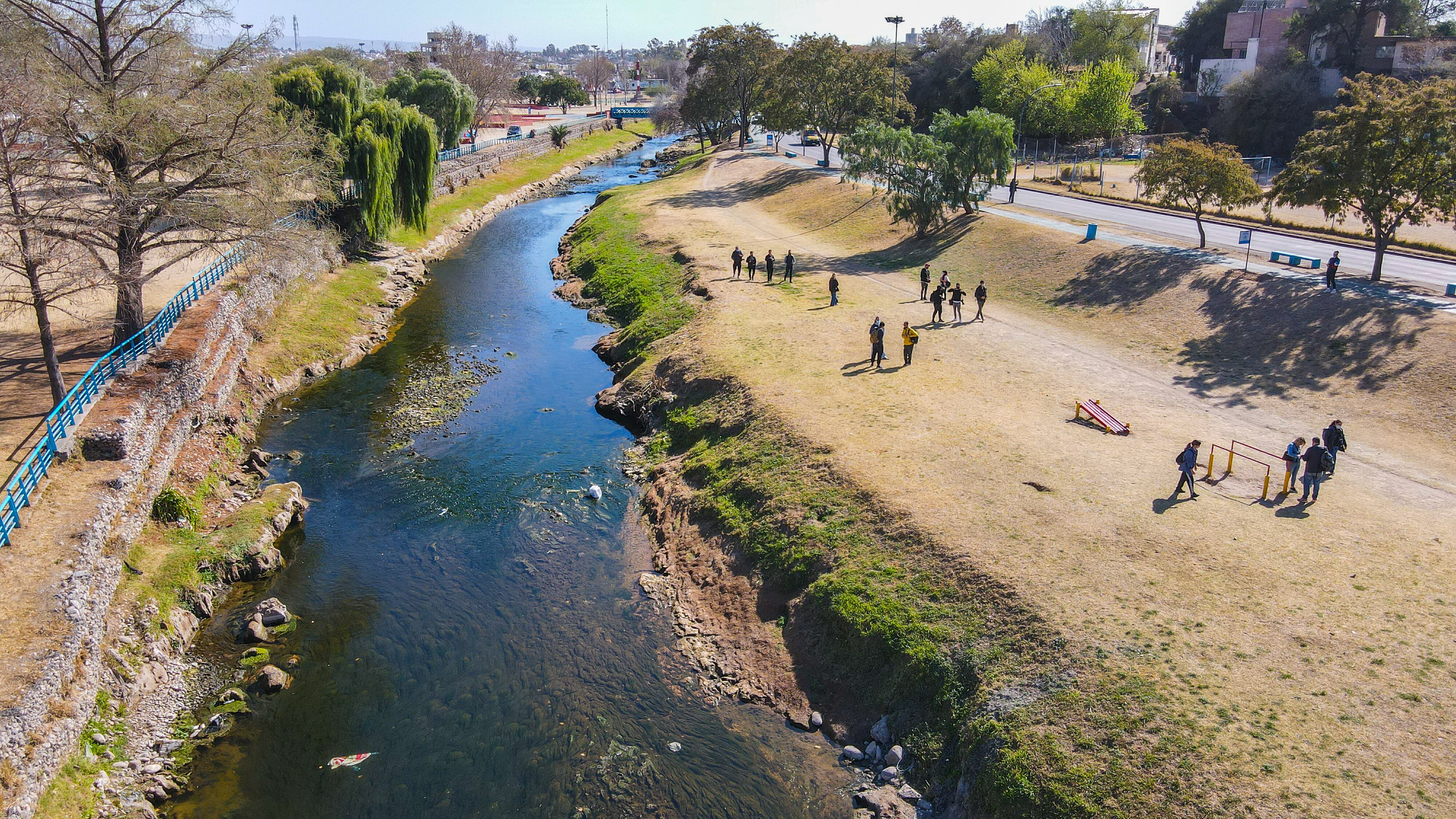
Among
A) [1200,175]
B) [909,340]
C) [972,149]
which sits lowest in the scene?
[909,340]

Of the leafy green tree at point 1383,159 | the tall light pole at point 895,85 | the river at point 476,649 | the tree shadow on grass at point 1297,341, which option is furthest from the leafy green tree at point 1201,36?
the river at point 476,649

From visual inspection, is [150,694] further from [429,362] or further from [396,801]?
[429,362]

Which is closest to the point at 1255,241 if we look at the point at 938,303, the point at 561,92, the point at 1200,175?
the point at 1200,175

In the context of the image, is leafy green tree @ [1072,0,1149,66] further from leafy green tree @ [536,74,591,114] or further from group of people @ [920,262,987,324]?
leafy green tree @ [536,74,591,114]

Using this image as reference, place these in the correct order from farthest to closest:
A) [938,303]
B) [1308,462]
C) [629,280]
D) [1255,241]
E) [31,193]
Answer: [629,280] → [1255,241] → [938,303] → [31,193] → [1308,462]

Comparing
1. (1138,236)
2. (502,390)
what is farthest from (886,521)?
(1138,236)

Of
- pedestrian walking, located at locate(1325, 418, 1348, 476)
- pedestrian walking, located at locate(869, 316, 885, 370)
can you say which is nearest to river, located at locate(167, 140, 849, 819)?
pedestrian walking, located at locate(869, 316, 885, 370)

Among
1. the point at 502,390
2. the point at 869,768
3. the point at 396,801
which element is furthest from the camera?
the point at 502,390

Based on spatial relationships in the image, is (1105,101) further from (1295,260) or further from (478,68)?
(478,68)
